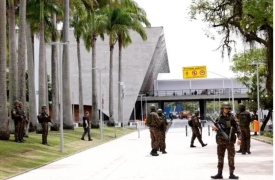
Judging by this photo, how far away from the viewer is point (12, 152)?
20.7 m

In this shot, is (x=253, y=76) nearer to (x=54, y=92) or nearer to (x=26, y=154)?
(x=54, y=92)

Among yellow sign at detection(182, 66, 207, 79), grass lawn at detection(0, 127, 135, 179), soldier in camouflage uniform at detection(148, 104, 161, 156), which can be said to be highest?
yellow sign at detection(182, 66, 207, 79)

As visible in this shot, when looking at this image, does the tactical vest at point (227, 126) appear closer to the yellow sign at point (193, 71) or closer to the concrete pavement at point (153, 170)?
the concrete pavement at point (153, 170)

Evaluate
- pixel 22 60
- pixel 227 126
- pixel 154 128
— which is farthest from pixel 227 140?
pixel 22 60

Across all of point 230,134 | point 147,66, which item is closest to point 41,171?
point 230,134

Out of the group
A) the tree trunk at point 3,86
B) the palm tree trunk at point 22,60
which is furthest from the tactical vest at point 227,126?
the palm tree trunk at point 22,60

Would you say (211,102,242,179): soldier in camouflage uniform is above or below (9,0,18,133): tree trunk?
below

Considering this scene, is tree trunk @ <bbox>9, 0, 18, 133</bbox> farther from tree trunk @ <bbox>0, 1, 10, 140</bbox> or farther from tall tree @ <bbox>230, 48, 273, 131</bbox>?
tall tree @ <bbox>230, 48, 273, 131</bbox>

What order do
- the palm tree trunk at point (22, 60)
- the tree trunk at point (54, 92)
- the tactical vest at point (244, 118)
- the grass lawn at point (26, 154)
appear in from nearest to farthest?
the grass lawn at point (26, 154) → the tactical vest at point (244, 118) → the palm tree trunk at point (22, 60) → the tree trunk at point (54, 92)

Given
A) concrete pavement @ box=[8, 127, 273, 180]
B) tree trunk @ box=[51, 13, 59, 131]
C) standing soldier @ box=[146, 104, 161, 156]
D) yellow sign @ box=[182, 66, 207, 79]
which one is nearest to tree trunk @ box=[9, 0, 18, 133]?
tree trunk @ box=[51, 13, 59, 131]

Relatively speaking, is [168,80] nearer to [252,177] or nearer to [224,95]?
[224,95]

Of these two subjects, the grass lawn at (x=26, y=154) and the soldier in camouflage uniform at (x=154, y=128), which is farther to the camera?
the soldier in camouflage uniform at (x=154, y=128)

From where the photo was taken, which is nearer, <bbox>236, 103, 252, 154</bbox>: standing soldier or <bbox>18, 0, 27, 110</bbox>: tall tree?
<bbox>236, 103, 252, 154</bbox>: standing soldier

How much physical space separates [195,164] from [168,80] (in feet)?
291
